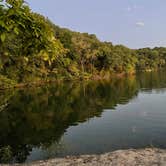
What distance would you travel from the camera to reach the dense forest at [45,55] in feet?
15.7

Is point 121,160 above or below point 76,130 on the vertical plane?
above

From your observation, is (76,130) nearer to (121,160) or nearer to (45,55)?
(121,160)

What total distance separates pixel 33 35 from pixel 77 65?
10536 centimetres

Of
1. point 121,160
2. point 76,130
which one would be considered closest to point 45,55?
point 121,160

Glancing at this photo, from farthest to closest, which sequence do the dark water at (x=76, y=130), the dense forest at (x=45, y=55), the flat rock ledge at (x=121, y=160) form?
1. the dark water at (x=76, y=130)
2. the flat rock ledge at (x=121, y=160)
3. the dense forest at (x=45, y=55)

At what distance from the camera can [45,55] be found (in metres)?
5.05

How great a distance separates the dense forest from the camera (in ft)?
15.7

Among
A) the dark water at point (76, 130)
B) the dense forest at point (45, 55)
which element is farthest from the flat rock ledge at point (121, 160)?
the dark water at point (76, 130)

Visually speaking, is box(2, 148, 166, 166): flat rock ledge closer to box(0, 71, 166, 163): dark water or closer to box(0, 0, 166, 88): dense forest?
box(0, 0, 166, 88): dense forest

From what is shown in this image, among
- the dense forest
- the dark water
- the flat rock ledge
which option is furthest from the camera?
the dark water

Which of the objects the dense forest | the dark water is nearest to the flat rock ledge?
the dense forest

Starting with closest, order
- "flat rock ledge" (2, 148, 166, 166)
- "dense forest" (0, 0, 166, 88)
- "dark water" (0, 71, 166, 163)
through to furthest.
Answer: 1. "dense forest" (0, 0, 166, 88)
2. "flat rock ledge" (2, 148, 166, 166)
3. "dark water" (0, 71, 166, 163)

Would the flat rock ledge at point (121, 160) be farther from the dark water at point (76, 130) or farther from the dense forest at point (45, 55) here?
the dark water at point (76, 130)

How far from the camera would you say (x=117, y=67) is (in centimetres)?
13000
